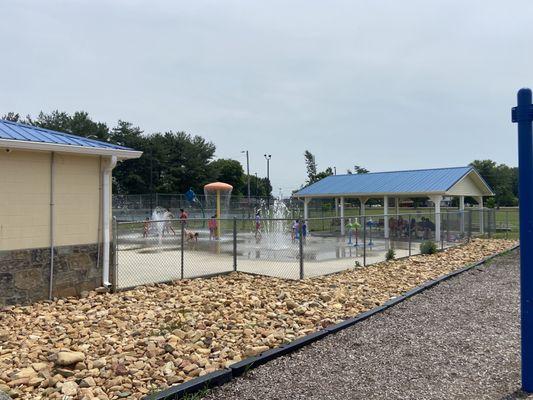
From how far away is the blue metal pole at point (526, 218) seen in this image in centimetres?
434

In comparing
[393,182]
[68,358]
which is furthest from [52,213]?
[393,182]

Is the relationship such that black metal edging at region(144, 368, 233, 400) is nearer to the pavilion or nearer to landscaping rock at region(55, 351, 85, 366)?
landscaping rock at region(55, 351, 85, 366)

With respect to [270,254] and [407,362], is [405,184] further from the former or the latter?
[407,362]

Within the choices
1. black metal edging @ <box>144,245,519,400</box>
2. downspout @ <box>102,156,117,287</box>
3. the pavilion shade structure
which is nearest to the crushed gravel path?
black metal edging @ <box>144,245,519,400</box>

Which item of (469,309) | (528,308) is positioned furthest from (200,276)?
(528,308)

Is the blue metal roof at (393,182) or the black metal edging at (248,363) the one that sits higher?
the blue metal roof at (393,182)

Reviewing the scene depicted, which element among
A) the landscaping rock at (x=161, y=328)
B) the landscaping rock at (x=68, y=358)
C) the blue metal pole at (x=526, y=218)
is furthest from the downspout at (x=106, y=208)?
the blue metal pole at (x=526, y=218)

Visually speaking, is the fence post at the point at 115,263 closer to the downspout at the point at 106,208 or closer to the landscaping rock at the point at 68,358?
the downspout at the point at 106,208

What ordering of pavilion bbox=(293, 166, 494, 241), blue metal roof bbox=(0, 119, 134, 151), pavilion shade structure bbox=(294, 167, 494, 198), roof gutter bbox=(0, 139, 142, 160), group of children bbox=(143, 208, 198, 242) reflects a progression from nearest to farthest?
1. roof gutter bbox=(0, 139, 142, 160)
2. blue metal roof bbox=(0, 119, 134, 151)
3. group of children bbox=(143, 208, 198, 242)
4. pavilion bbox=(293, 166, 494, 241)
5. pavilion shade structure bbox=(294, 167, 494, 198)

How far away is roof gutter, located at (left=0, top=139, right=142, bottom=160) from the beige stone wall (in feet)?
0.72

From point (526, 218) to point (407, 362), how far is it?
202cm

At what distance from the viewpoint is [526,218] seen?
4.38 m

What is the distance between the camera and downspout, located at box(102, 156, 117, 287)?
8828mm

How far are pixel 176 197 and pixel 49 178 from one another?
35.7m
